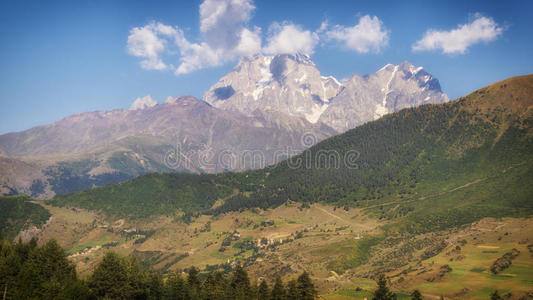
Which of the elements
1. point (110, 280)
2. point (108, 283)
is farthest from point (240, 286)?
point (108, 283)

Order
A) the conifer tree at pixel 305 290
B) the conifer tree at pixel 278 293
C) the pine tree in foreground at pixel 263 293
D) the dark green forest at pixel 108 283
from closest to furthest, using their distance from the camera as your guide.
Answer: the dark green forest at pixel 108 283 < the conifer tree at pixel 305 290 < the conifer tree at pixel 278 293 < the pine tree in foreground at pixel 263 293

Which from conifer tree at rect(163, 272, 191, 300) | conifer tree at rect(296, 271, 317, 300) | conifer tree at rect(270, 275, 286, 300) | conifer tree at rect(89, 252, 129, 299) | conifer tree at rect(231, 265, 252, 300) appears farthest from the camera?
conifer tree at rect(231, 265, 252, 300)

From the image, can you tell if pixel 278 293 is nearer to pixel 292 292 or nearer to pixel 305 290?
pixel 292 292

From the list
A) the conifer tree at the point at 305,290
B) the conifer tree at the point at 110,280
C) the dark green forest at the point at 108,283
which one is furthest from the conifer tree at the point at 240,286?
the conifer tree at the point at 110,280

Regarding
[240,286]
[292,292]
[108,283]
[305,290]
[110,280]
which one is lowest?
[240,286]

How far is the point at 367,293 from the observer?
127438mm

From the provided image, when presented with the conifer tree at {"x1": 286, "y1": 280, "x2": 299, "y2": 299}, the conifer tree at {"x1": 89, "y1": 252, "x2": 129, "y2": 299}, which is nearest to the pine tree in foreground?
the conifer tree at {"x1": 286, "y1": 280, "x2": 299, "y2": 299}

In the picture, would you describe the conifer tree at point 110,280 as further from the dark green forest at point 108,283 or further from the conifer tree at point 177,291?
the conifer tree at point 177,291

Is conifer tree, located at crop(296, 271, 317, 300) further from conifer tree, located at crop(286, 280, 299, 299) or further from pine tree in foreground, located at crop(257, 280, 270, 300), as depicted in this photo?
pine tree in foreground, located at crop(257, 280, 270, 300)

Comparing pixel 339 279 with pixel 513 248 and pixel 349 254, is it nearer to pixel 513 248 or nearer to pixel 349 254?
pixel 349 254

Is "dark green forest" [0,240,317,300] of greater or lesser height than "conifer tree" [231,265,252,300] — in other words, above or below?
above

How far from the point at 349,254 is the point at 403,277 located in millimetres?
44777

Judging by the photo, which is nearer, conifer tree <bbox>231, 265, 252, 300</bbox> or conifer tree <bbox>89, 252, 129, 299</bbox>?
conifer tree <bbox>89, 252, 129, 299</bbox>

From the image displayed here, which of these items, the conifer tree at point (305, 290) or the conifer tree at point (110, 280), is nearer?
the conifer tree at point (305, 290)
